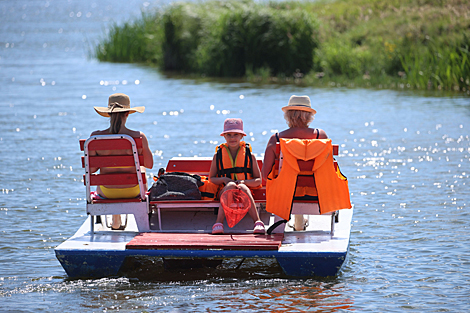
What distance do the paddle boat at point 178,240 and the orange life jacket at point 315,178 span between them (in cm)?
15

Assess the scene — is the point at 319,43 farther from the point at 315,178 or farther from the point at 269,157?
the point at 315,178

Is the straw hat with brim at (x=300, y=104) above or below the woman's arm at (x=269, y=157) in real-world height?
above

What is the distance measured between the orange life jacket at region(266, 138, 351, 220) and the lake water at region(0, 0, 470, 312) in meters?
0.69

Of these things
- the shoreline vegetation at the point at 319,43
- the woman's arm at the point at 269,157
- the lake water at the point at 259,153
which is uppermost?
the shoreline vegetation at the point at 319,43

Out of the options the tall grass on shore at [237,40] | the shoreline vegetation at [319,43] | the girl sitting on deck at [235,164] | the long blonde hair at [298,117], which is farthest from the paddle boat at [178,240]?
the tall grass on shore at [237,40]

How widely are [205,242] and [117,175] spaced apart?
103cm

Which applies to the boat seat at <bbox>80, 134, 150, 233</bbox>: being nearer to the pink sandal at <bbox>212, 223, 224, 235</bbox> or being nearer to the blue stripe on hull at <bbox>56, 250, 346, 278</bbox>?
the blue stripe on hull at <bbox>56, 250, 346, 278</bbox>

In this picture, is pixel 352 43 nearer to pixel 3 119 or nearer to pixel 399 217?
pixel 3 119

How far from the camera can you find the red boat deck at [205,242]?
6461mm

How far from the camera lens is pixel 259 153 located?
45.3 ft

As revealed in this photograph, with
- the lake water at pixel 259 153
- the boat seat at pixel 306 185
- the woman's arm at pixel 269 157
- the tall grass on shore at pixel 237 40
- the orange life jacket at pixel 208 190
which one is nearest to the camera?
the lake water at pixel 259 153

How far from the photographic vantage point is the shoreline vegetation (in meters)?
22.5

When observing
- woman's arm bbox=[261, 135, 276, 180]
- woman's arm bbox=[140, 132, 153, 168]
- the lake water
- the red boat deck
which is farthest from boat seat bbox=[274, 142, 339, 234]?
woman's arm bbox=[140, 132, 153, 168]

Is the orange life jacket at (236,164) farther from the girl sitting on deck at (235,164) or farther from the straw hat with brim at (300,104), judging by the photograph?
the straw hat with brim at (300,104)
